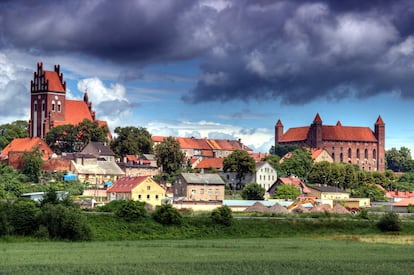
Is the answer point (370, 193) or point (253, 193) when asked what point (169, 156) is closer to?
point (253, 193)

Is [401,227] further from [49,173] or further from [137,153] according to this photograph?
[137,153]

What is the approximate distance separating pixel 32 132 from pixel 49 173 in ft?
103

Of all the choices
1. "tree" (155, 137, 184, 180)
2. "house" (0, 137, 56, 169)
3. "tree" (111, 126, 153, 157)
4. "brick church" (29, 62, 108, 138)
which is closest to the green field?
"tree" (155, 137, 184, 180)

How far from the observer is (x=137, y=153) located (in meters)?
143

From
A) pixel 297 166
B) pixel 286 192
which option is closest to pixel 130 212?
pixel 286 192

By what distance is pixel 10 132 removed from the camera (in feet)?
511

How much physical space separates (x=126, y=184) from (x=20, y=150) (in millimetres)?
35051

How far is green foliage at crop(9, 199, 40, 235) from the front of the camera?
2260 inches

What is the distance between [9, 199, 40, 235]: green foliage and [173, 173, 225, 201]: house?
53705mm

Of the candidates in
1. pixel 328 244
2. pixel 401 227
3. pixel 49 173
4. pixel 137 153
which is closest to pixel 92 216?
pixel 328 244

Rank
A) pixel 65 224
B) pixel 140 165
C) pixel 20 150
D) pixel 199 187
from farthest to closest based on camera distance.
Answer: pixel 20 150 < pixel 140 165 < pixel 199 187 < pixel 65 224

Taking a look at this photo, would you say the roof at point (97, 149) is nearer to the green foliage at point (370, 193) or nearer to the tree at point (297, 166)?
the tree at point (297, 166)

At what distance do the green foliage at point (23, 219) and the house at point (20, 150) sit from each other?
239ft

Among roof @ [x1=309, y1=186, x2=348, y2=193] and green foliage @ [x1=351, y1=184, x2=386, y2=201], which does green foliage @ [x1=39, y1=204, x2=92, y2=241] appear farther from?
green foliage @ [x1=351, y1=184, x2=386, y2=201]
